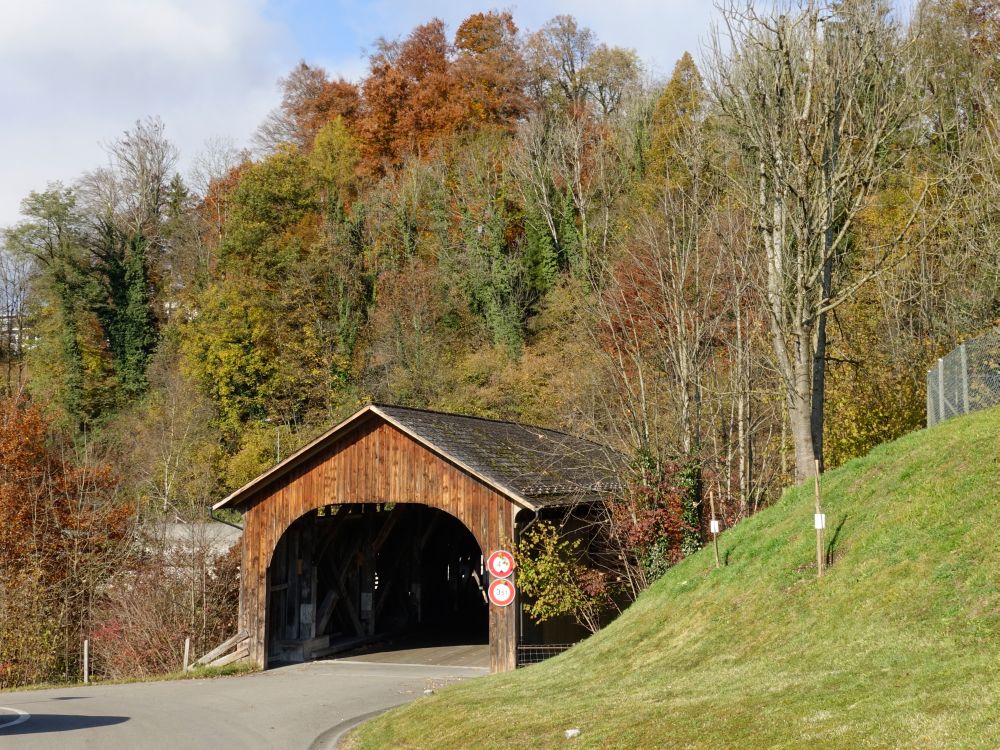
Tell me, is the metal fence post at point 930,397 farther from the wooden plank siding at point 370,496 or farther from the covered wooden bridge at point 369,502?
the wooden plank siding at point 370,496

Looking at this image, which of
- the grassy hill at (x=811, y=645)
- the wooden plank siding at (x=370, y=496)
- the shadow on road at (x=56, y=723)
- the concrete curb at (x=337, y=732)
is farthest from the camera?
the wooden plank siding at (x=370, y=496)

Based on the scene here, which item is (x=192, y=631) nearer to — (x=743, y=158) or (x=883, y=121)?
(x=743, y=158)

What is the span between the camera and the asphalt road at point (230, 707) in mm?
15500

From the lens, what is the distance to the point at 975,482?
44.8ft

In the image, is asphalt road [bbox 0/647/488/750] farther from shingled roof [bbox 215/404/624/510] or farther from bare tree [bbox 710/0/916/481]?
bare tree [bbox 710/0/916/481]

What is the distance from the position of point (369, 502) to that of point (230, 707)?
665 centimetres

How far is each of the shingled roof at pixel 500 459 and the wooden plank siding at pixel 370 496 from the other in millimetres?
363

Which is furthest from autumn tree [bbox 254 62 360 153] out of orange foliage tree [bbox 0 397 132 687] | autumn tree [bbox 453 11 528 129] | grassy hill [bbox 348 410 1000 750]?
grassy hill [bbox 348 410 1000 750]

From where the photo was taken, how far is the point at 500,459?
24594 millimetres

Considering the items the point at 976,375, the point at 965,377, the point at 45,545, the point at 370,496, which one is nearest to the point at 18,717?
the point at 370,496

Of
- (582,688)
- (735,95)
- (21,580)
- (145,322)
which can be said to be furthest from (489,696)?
(145,322)

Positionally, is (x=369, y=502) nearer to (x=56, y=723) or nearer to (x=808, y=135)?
(x=56, y=723)

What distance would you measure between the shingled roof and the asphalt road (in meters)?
4.31

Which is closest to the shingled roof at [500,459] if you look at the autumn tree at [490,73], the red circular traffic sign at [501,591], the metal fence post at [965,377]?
the red circular traffic sign at [501,591]
